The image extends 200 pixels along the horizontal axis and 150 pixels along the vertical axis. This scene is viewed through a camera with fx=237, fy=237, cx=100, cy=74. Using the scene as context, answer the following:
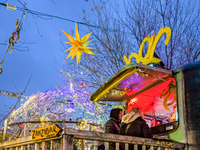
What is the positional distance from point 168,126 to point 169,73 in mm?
1248

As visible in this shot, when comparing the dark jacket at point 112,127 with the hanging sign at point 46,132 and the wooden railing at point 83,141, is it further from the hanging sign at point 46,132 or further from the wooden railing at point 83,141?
the hanging sign at point 46,132

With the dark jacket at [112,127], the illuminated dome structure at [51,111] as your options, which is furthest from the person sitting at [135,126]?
the illuminated dome structure at [51,111]

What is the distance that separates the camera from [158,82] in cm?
611

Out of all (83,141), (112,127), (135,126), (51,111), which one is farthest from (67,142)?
(51,111)

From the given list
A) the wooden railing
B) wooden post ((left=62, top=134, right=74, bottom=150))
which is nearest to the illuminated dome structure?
the wooden railing

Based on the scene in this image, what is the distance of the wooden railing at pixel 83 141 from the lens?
12.2ft

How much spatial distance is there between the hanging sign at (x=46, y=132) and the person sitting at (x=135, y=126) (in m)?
2.27

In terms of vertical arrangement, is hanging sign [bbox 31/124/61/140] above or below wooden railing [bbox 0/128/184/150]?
above

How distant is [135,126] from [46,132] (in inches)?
96.0

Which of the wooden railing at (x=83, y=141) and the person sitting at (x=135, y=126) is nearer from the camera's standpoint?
the wooden railing at (x=83, y=141)

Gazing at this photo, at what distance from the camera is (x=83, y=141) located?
401 centimetres

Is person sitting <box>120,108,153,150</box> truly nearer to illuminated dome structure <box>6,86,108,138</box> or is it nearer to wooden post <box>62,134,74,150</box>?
wooden post <box>62,134,74,150</box>

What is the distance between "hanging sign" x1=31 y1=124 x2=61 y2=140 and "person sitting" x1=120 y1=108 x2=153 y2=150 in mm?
2269

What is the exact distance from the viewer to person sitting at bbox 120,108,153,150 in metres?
5.57
